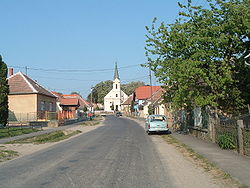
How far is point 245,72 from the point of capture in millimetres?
16438

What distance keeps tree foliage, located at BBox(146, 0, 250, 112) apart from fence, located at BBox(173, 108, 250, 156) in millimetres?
1070

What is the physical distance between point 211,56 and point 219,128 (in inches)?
151

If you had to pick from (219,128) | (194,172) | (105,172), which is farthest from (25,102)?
(194,172)

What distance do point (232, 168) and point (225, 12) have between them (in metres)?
9.45

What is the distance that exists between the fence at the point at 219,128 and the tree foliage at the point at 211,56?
107 cm

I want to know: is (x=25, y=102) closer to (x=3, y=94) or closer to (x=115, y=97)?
(x=3, y=94)

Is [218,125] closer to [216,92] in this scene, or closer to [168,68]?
[216,92]

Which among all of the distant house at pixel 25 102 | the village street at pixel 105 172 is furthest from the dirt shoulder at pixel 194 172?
the distant house at pixel 25 102

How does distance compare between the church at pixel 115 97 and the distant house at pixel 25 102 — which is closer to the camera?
the distant house at pixel 25 102

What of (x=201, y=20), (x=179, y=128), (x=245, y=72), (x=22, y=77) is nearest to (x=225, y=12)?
(x=201, y=20)

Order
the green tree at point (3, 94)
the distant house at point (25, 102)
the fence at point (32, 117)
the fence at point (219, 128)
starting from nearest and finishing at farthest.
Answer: the fence at point (219, 128), the green tree at point (3, 94), the fence at point (32, 117), the distant house at point (25, 102)

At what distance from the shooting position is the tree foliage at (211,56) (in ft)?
50.3

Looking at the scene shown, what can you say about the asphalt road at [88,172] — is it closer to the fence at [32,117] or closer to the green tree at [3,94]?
the green tree at [3,94]

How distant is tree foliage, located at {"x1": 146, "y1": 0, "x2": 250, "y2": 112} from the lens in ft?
50.3
